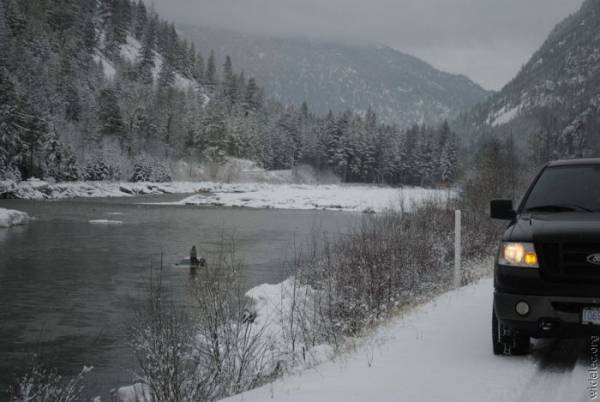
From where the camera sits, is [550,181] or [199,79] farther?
[199,79]

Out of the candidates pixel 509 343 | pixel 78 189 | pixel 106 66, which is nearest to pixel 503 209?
pixel 509 343

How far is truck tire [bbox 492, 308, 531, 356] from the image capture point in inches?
207

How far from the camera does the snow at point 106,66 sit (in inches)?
4675

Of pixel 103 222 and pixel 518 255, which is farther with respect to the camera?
pixel 103 222

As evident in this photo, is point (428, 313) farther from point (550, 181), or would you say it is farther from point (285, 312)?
point (285, 312)

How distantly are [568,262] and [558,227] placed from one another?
320 millimetres

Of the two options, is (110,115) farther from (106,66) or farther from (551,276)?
(551,276)

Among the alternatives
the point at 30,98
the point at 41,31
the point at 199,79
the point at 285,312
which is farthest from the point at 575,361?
the point at 199,79

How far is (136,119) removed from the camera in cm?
9862

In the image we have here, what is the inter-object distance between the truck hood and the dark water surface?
5.99 meters

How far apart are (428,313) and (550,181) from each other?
9.35 feet

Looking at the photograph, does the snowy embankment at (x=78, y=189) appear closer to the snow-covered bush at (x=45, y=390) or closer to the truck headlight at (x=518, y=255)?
the snow-covered bush at (x=45, y=390)

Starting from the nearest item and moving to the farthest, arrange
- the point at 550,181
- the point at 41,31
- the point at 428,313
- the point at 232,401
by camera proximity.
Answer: the point at 232,401 < the point at 550,181 < the point at 428,313 < the point at 41,31

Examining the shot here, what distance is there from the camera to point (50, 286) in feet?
55.3
